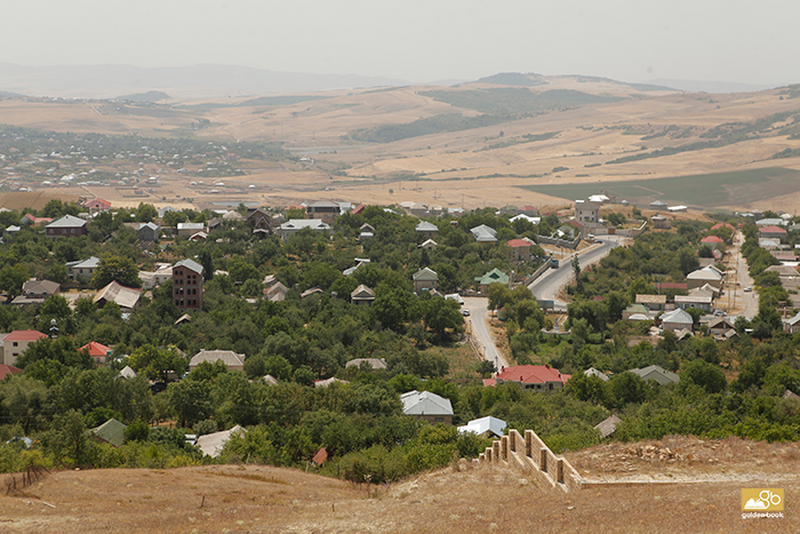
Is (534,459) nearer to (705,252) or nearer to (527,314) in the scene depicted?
(527,314)

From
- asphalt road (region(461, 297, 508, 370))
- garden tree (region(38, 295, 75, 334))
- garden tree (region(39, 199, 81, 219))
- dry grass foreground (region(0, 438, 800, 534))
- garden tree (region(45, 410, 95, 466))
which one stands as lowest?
asphalt road (region(461, 297, 508, 370))

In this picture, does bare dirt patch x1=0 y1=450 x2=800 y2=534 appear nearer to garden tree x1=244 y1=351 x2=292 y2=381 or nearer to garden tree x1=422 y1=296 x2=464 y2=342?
garden tree x1=244 y1=351 x2=292 y2=381

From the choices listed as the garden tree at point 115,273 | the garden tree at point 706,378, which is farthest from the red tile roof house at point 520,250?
the garden tree at point 115,273

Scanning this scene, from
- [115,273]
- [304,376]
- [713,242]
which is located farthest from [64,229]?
[713,242]

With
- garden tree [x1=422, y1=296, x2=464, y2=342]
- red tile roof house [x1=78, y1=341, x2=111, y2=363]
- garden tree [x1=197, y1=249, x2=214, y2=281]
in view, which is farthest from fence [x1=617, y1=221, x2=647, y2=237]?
red tile roof house [x1=78, y1=341, x2=111, y2=363]

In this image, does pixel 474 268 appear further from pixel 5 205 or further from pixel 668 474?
pixel 5 205

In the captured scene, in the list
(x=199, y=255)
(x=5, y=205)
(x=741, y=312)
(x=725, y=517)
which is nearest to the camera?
(x=725, y=517)

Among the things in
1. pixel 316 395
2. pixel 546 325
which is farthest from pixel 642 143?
pixel 316 395
